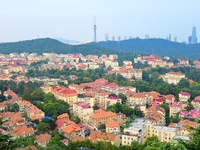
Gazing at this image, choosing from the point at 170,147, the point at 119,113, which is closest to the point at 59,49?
the point at 119,113

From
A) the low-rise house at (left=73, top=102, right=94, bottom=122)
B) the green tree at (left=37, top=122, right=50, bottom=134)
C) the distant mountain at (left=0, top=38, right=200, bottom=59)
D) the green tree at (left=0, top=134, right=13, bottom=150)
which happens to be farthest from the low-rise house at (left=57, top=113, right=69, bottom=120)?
the distant mountain at (left=0, top=38, right=200, bottom=59)

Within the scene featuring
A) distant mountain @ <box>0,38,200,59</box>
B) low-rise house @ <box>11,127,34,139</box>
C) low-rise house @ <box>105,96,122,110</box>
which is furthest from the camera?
distant mountain @ <box>0,38,200,59</box>

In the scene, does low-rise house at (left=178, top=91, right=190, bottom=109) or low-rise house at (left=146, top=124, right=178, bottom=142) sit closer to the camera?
low-rise house at (left=146, top=124, right=178, bottom=142)

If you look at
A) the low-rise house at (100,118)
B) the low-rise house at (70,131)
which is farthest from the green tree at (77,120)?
the low-rise house at (70,131)

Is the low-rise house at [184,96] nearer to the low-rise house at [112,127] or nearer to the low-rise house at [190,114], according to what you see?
the low-rise house at [190,114]

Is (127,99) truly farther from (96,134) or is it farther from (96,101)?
(96,134)

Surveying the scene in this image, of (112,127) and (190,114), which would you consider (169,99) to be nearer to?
(190,114)

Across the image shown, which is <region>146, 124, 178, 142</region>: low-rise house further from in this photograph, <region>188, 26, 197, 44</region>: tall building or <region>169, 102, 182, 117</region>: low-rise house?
<region>188, 26, 197, 44</region>: tall building
